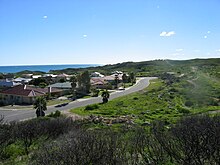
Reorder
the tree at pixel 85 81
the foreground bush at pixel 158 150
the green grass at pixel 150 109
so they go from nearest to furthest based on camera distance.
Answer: the foreground bush at pixel 158 150 → the green grass at pixel 150 109 → the tree at pixel 85 81

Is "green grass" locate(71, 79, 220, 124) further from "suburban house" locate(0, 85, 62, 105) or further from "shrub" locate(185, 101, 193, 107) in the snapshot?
"suburban house" locate(0, 85, 62, 105)

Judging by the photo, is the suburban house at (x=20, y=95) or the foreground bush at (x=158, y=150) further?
the suburban house at (x=20, y=95)

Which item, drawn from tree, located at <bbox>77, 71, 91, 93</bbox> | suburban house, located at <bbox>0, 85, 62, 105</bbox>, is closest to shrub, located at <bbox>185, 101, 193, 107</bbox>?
tree, located at <bbox>77, 71, 91, 93</bbox>

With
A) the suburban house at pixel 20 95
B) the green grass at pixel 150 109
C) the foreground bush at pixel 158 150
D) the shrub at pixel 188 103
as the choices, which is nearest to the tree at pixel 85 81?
the suburban house at pixel 20 95

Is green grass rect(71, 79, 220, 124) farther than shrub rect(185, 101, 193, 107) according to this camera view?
No

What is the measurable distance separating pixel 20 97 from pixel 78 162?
5022cm

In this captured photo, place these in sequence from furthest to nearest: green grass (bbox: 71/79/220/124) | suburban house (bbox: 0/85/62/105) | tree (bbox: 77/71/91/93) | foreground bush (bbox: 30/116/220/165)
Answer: tree (bbox: 77/71/91/93) → suburban house (bbox: 0/85/62/105) → green grass (bbox: 71/79/220/124) → foreground bush (bbox: 30/116/220/165)

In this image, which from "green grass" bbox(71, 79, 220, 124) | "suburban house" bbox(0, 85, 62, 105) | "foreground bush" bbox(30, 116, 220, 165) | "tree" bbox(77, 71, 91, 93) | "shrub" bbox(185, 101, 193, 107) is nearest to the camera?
"foreground bush" bbox(30, 116, 220, 165)

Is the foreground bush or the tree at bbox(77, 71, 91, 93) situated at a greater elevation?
the foreground bush

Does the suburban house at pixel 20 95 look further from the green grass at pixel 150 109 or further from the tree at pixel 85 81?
the green grass at pixel 150 109

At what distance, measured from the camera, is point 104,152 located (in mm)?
9109

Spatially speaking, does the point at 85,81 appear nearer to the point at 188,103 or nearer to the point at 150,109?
Result: the point at 188,103

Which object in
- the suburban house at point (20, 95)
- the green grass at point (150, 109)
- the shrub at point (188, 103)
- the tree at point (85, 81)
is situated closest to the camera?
the green grass at point (150, 109)

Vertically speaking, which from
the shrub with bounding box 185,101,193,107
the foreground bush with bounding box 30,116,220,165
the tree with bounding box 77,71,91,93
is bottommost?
the shrub with bounding box 185,101,193,107
